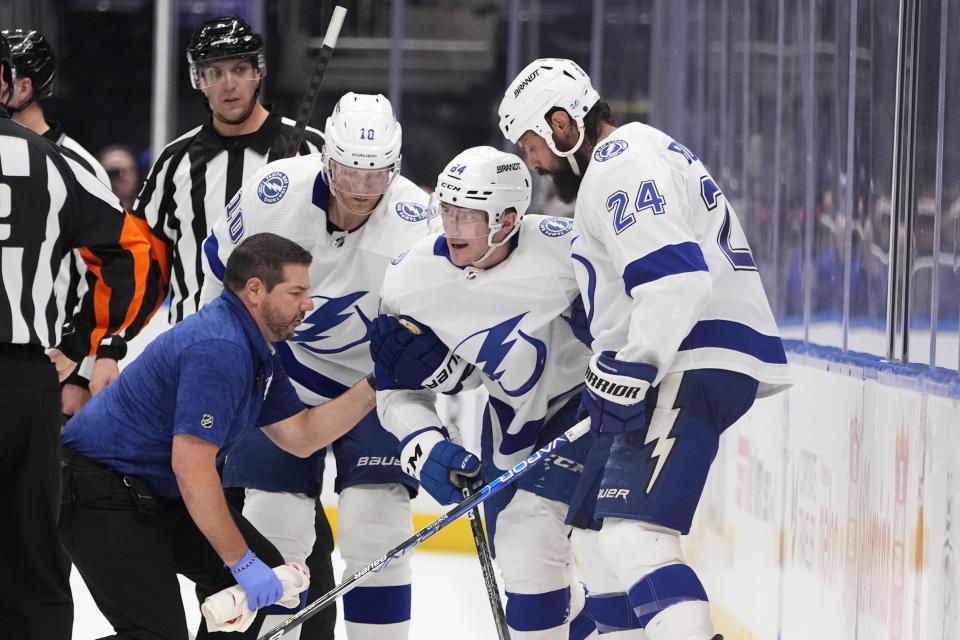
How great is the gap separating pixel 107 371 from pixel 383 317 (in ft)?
3.68

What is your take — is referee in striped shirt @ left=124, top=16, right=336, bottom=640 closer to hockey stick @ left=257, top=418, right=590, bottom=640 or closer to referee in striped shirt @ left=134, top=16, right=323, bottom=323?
referee in striped shirt @ left=134, top=16, right=323, bottom=323

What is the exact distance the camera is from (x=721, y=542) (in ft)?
13.1

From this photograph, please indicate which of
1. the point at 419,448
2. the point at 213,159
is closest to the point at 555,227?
the point at 419,448

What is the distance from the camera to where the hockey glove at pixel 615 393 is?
2.37 meters

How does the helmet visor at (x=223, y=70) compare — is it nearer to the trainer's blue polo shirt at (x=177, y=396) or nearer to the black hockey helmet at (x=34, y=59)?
the black hockey helmet at (x=34, y=59)

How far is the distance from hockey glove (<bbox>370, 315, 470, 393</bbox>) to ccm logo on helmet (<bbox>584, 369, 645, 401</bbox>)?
48 centimetres

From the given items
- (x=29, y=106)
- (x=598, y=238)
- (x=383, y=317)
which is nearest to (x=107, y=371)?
(x=29, y=106)

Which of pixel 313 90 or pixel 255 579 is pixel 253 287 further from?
pixel 313 90

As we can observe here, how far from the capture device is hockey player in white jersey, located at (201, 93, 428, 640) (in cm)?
308

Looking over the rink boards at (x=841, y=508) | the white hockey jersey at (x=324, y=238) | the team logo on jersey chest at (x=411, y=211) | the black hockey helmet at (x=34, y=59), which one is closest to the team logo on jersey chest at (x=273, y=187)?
the white hockey jersey at (x=324, y=238)

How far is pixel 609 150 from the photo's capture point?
98.7 inches

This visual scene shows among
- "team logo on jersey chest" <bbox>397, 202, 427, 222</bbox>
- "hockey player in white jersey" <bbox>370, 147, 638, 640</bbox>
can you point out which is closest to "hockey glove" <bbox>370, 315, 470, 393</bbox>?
"hockey player in white jersey" <bbox>370, 147, 638, 640</bbox>

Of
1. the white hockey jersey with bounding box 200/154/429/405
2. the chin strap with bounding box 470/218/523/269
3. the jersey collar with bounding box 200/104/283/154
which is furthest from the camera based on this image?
the jersey collar with bounding box 200/104/283/154

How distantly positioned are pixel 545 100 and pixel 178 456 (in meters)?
0.90
